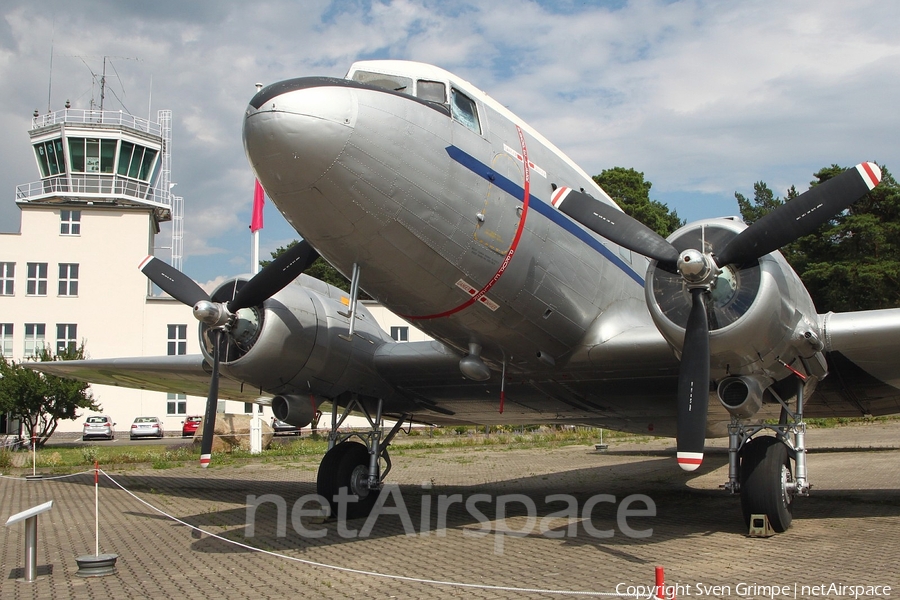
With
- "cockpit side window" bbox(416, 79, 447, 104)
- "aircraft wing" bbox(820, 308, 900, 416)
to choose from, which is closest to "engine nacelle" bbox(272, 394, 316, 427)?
"cockpit side window" bbox(416, 79, 447, 104)

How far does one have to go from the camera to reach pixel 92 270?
4069 centimetres

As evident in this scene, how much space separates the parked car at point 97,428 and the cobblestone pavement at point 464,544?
22807mm

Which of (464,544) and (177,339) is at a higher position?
(177,339)

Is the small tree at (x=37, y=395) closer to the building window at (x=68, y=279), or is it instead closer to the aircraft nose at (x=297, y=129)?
the building window at (x=68, y=279)

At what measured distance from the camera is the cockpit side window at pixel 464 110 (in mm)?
7883

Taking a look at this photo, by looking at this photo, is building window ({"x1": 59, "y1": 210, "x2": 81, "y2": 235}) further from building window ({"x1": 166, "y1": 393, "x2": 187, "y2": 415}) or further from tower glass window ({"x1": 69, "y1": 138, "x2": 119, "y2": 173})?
building window ({"x1": 166, "y1": 393, "x2": 187, "y2": 415})

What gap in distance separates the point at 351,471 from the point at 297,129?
6025 mm

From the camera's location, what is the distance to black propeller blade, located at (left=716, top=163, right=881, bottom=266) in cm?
776

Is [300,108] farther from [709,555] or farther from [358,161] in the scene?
[709,555]

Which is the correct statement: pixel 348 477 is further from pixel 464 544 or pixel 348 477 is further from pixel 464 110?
pixel 464 110

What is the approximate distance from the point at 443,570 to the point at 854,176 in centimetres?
566

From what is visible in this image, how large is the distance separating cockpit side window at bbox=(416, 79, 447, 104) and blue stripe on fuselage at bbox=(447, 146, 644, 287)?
621 mm

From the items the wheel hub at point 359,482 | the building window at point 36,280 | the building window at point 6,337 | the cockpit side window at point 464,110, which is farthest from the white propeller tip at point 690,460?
the building window at point 6,337

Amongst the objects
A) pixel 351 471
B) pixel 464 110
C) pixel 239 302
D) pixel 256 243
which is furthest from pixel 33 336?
pixel 464 110
